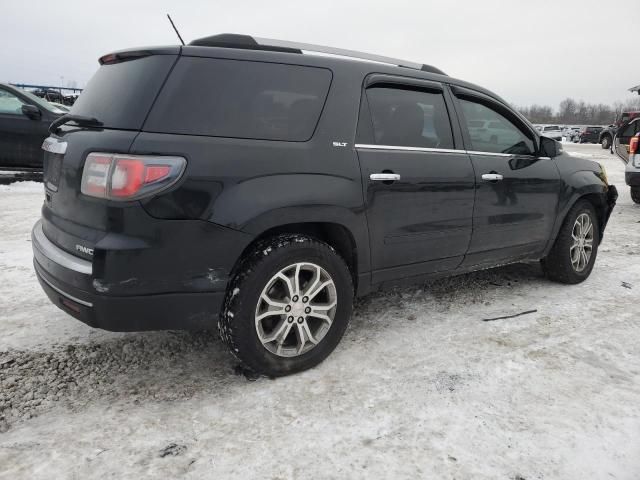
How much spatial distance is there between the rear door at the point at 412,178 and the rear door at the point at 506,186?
0.46ft

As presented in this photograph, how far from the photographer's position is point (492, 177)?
3.49 metres

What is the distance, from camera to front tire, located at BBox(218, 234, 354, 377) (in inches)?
95.5

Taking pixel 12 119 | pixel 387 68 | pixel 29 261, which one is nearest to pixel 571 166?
pixel 387 68

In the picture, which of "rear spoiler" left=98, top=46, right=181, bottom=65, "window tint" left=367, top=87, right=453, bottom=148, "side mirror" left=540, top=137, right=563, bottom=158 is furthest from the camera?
"side mirror" left=540, top=137, right=563, bottom=158

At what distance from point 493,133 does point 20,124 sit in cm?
779

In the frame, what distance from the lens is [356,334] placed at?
3.22m

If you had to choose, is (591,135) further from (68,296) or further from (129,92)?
(68,296)

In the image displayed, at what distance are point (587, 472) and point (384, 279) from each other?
1.47m

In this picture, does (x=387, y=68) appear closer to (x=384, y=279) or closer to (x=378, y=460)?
(x=384, y=279)

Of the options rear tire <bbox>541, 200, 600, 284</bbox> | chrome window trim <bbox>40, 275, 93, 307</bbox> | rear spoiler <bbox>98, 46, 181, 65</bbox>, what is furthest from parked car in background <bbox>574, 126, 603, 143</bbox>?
chrome window trim <bbox>40, 275, 93, 307</bbox>

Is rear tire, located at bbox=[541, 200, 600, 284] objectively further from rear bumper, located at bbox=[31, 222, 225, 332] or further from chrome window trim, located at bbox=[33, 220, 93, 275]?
chrome window trim, located at bbox=[33, 220, 93, 275]

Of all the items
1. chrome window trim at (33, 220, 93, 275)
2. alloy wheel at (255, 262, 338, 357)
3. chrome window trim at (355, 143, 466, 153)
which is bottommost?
alloy wheel at (255, 262, 338, 357)

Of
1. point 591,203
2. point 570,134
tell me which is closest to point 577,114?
point 570,134

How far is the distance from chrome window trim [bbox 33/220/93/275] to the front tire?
683mm
